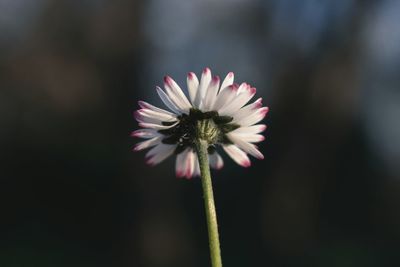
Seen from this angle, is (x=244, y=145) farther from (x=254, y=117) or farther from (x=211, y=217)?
(x=211, y=217)

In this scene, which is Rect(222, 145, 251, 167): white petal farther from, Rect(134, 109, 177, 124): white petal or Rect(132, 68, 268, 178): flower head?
Rect(134, 109, 177, 124): white petal

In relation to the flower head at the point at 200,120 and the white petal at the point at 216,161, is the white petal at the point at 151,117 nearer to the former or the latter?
the flower head at the point at 200,120

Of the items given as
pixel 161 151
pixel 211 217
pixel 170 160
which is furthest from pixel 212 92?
pixel 170 160

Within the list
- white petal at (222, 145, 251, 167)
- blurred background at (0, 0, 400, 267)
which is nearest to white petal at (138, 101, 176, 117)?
white petal at (222, 145, 251, 167)

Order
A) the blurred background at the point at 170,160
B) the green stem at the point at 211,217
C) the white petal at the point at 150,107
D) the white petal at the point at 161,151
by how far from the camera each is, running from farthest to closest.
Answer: the blurred background at the point at 170,160, the white petal at the point at 161,151, the white petal at the point at 150,107, the green stem at the point at 211,217

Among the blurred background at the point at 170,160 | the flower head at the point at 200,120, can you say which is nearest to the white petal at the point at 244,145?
the flower head at the point at 200,120

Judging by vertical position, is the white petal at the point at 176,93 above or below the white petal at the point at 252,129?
above
